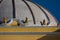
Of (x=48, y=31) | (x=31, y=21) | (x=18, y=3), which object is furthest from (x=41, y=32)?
(x=18, y=3)

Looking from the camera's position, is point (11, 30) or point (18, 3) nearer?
point (11, 30)

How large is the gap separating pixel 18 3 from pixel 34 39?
9.80m

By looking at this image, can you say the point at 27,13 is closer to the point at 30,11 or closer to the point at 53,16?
the point at 30,11

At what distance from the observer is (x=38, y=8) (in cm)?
4044

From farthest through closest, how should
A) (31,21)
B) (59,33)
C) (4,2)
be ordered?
(4,2) < (31,21) < (59,33)

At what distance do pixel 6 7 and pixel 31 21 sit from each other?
2.87m

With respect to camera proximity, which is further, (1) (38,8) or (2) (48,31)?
(1) (38,8)

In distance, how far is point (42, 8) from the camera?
40875 mm

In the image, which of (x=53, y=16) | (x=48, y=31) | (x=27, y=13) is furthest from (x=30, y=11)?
(x=48, y=31)

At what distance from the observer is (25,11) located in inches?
1531

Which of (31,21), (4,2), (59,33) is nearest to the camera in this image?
(59,33)

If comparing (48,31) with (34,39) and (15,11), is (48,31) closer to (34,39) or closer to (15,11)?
(34,39)

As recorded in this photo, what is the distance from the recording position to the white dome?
38438mm

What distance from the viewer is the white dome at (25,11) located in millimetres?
38438
